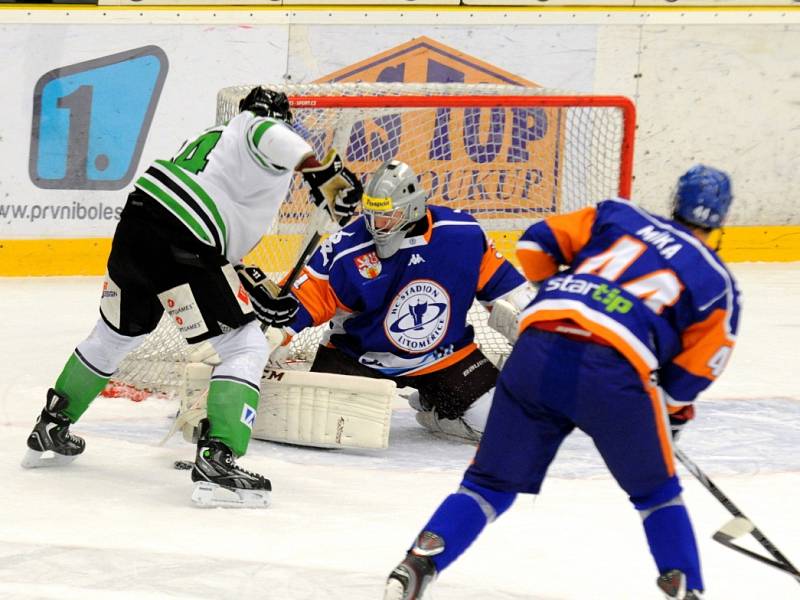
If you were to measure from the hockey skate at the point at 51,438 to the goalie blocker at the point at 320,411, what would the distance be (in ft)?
0.91

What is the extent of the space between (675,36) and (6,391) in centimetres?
353

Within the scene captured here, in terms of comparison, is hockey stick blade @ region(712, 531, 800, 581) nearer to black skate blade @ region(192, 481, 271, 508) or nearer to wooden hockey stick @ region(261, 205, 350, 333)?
black skate blade @ region(192, 481, 271, 508)

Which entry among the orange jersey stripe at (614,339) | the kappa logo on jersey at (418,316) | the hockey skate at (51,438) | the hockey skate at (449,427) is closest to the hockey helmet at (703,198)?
the orange jersey stripe at (614,339)

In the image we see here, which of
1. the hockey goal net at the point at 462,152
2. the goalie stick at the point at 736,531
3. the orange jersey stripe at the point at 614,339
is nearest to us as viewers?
the orange jersey stripe at the point at 614,339

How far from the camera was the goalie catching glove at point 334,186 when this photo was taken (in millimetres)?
3279

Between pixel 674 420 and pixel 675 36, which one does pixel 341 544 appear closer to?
pixel 674 420

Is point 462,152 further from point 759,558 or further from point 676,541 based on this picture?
point 676,541

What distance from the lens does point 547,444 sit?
2.50 meters

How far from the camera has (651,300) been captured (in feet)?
7.85

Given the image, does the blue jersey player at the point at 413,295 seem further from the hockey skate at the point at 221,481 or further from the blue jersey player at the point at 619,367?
the blue jersey player at the point at 619,367

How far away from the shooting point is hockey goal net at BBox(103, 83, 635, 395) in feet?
15.4

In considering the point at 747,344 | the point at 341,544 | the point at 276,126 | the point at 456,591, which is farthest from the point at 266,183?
the point at 747,344

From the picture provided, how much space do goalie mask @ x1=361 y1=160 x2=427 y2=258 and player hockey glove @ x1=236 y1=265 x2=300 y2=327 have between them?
0.41 meters

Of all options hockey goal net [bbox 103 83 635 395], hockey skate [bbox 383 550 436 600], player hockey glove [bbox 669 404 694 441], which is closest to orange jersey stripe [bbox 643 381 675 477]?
player hockey glove [bbox 669 404 694 441]
